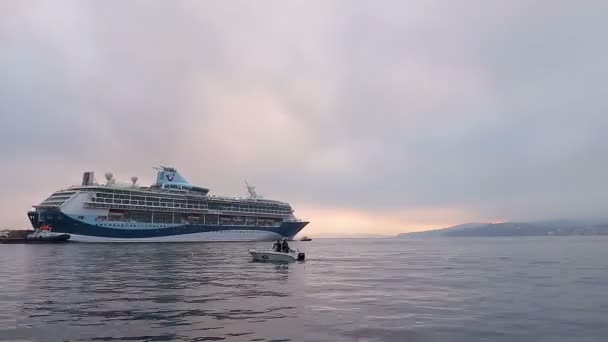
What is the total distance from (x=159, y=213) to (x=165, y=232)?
206 inches

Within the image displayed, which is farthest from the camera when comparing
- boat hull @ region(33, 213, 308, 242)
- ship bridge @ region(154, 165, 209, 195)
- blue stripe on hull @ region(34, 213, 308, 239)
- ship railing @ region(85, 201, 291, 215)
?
ship bridge @ region(154, 165, 209, 195)

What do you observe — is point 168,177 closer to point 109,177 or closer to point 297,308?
point 109,177

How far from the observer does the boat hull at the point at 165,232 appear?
104m

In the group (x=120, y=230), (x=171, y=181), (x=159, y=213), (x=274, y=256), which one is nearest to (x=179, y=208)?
(x=159, y=213)

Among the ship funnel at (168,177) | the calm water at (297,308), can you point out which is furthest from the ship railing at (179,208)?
the calm water at (297,308)

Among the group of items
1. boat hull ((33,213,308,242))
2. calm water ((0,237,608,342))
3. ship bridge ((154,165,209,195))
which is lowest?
calm water ((0,237,608,342))

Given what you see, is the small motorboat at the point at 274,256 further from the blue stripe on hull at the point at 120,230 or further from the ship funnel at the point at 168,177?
the ship funnel at the point at 168,177

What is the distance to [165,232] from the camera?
11894 cm

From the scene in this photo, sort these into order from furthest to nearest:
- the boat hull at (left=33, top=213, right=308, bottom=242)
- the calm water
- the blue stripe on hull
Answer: the boat hull at (left=33, top=213, right=308, bottom=242)
the blue stripe on hull
the calm water

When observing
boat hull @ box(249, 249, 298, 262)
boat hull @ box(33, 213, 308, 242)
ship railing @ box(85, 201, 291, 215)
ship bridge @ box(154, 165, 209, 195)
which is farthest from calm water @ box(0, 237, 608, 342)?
ship bridge @ box(154, 165, 209, 195)

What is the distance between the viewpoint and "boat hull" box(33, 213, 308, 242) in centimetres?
10431

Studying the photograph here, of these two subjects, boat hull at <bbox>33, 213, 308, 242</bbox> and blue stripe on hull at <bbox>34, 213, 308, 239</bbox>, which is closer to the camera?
blue stripe on hull at <bbox>34, 213, 308, 239</bbox>

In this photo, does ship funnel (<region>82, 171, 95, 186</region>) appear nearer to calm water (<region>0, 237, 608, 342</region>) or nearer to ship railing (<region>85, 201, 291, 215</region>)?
ship railing (<region>85, 201, 291, 215</region>)

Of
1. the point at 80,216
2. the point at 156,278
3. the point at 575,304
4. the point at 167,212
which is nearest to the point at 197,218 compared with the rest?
the point at 167,212
